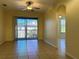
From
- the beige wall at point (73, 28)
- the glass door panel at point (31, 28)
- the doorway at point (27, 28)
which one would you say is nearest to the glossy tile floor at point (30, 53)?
the beige wall at point (73, 28)

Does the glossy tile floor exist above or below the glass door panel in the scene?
below

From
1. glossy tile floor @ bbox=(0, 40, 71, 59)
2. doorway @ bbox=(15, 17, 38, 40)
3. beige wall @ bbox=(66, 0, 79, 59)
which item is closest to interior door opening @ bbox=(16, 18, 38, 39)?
doorway @ bbox=(15, 17, 38, 40)

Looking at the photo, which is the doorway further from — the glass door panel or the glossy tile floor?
the glossy tile floor

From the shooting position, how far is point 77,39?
5.20 metres

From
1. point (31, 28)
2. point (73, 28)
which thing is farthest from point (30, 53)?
point (31, 28)

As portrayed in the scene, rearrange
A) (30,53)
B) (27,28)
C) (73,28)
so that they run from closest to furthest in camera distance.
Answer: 1. (73,28)
2. (30,53)
3. (27,28)

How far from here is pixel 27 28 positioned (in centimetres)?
1387

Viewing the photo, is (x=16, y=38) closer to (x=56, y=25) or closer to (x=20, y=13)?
(x=20, y=13)

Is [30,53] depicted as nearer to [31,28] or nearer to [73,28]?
[73,28]

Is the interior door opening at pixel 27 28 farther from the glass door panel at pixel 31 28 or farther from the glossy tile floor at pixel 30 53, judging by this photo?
the glossy tile floor at pixel 30 53

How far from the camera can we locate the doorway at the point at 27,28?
13.6 meters

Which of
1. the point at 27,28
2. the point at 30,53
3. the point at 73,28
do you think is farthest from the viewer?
the point at 27,28

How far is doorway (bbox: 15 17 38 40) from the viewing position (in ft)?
44.7

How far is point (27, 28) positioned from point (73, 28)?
28.2 ft
